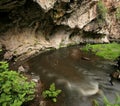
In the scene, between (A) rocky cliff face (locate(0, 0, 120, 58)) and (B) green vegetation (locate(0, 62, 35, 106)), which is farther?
(A) rocky cliff face (locate(0, 0, 120, 58))

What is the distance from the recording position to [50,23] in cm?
2405

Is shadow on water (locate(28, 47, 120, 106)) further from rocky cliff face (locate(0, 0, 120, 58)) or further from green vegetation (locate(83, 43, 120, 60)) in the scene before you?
rocky cliff face (locate(0, 0, 120, 58))

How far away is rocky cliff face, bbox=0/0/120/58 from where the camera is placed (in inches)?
703

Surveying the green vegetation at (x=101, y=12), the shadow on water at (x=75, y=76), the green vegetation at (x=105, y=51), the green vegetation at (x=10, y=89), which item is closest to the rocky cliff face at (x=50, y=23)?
the green vegetation at (x=101, y=12)

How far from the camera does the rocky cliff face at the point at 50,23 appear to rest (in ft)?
58.5

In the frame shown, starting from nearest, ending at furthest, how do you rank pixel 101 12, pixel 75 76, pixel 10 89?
1. pixel 10 89
2. pixel 75 76
3. pixel 101 12

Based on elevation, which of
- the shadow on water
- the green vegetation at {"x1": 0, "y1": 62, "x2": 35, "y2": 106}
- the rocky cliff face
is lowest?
the shadow on water

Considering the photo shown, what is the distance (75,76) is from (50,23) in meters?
9.85

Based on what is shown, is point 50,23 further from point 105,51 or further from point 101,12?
point 101,12

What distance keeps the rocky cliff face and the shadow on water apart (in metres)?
2.10

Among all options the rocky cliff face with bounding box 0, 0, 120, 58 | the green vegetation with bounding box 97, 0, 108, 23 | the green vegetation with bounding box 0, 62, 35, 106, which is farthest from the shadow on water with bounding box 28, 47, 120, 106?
the green vegetation with bounding box 97, 0, 108, 23

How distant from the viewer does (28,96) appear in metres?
9.41

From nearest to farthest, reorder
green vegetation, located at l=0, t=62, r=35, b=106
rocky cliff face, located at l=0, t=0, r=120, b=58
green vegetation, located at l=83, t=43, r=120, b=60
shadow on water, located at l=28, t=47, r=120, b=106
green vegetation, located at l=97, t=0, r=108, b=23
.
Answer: green vegetation, located at l=0, t=62, r=35, b=106 < shadow on water, located at l=28, t=47, r=120, b=106 < rocky cliff face, located at l=0, t=0, r=120, b=58 < green vegetation, located at l=83, t=43, r=120, b=60 < green vegetation, located at l=97, t=0, r=108, b=23

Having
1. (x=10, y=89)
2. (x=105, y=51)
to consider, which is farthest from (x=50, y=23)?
(x=10, y=89)
